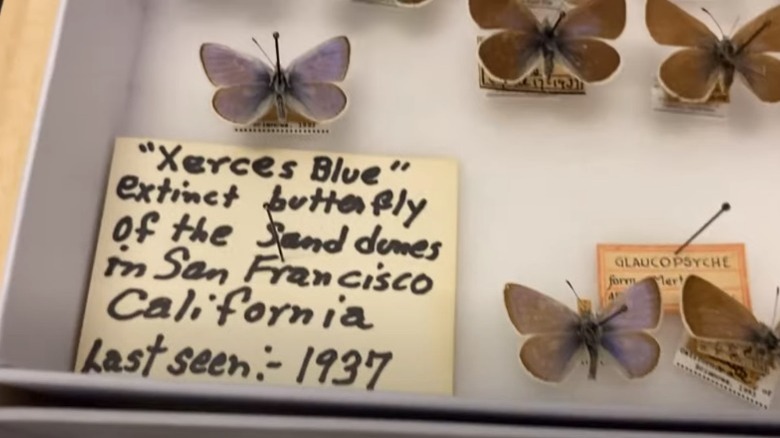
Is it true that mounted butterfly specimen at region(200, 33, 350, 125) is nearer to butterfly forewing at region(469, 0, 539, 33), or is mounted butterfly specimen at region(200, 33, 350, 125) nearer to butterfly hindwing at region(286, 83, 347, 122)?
butterfly hindwing at region(286, 83, 347, 122)

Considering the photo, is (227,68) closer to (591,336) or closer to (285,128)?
(285,128)

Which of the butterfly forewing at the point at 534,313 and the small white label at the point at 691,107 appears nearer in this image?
the butterfly forewing at the point at 534,313

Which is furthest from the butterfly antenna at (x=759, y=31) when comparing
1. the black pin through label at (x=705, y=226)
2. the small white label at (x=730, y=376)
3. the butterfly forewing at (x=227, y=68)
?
the butterfly forewing at (x=227, y=68)

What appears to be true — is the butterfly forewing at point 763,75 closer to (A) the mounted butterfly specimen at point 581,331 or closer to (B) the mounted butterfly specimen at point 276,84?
(A) the mounted butterfly specimen at point 581,331

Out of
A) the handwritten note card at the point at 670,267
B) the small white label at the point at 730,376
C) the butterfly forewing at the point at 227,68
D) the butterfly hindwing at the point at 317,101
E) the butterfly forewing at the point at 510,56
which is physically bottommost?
the small white label at the point at 730,376

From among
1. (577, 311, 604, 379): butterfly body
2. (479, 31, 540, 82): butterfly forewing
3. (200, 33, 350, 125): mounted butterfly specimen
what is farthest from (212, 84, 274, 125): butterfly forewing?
(577, 311, 604, 379): butterfly body

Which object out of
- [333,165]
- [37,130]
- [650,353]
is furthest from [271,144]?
[650,353]

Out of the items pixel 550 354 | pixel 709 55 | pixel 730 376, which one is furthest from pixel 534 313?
pixel 709 55
